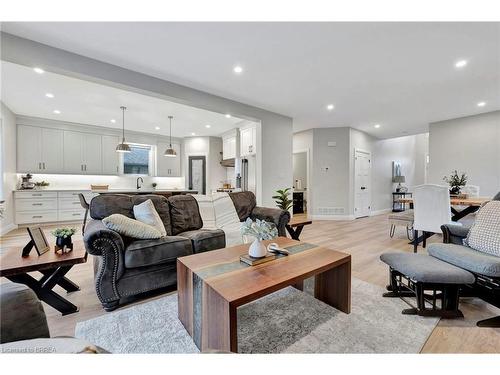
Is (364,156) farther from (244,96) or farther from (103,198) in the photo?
(103,198)

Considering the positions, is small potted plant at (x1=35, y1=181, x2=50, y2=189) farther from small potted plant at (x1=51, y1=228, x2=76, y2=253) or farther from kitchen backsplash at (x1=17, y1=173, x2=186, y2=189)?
small potted plant at (x1=51, y1=228, x2=76, y2=253)

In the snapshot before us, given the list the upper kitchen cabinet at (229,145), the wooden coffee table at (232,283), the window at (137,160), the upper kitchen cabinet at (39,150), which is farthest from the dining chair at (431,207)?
the upper kitchen cabinet at (39,150)

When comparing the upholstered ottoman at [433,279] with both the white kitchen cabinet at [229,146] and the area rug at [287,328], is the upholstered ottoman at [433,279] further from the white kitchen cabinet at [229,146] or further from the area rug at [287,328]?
the white kitchen cabinet at [229,146]

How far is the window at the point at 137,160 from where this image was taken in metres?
6.82

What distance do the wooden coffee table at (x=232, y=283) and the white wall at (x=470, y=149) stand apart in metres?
5.54

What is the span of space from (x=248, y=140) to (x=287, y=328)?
4.50 m

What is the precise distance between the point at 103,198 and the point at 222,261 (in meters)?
1.67

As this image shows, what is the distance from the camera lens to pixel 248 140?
552 cm

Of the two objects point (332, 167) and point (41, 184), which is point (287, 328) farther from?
point (41, 184)

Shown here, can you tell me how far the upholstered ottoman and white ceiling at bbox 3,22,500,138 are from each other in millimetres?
2259

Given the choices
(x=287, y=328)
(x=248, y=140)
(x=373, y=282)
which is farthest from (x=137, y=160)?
(x=373, y=282)

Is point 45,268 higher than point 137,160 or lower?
lower
